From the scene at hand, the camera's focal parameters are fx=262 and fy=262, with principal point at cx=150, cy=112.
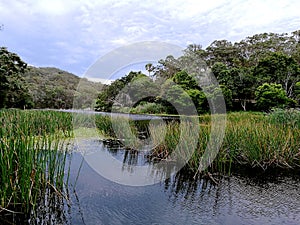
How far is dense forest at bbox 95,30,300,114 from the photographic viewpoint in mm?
13211

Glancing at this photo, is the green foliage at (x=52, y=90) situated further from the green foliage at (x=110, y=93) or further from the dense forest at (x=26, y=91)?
the green foliage at (x=110, y=93)

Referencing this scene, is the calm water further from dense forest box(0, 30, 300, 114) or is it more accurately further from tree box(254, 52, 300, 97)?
tree box(254, 52, 300, 97)

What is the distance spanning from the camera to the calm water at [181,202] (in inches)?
111

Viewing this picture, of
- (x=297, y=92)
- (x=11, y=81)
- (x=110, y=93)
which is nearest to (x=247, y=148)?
(x=110, y=93)

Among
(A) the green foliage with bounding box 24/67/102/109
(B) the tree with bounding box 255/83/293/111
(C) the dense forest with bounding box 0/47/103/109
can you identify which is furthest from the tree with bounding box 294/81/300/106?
(A) the green foliage with bounding box 24/67/102/109

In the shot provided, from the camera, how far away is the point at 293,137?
5.30m

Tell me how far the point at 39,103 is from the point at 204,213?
24685 millimetres

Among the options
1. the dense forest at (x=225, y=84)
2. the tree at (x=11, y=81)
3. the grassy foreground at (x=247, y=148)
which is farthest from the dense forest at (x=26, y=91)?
the grassy foreground at (x=247, y=148)

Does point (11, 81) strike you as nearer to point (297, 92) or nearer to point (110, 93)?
point (110, 93)

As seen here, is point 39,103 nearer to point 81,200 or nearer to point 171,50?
point 171,50

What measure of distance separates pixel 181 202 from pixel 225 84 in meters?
17.5

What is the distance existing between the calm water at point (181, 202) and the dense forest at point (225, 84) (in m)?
7.68

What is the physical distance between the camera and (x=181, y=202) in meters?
3.29

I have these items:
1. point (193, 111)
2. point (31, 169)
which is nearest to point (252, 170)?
point (31, 169)
